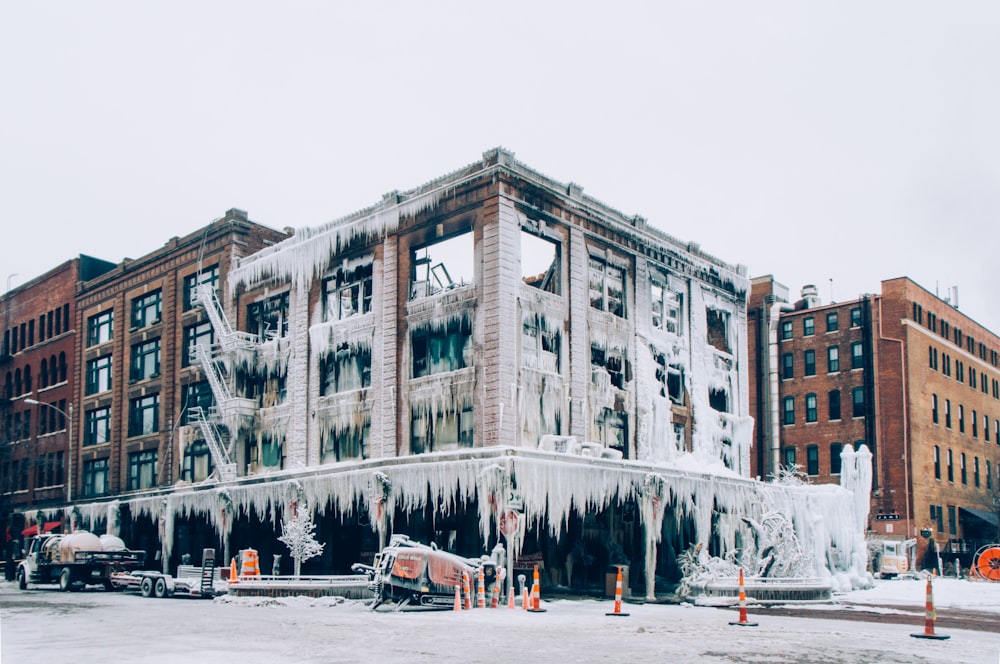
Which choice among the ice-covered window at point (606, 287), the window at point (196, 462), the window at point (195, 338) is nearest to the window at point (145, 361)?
the window at point (195, 338)

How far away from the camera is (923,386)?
6475 centimetres

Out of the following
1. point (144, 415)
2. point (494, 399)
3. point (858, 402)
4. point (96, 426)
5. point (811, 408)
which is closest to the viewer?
point (494, 399)

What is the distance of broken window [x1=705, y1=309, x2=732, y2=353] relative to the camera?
4828 cm

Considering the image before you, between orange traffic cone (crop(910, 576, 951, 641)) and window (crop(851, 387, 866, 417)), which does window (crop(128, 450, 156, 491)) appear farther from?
window (crop(851, 387, 866, 417))

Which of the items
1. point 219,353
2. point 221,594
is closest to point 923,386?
point 219,353

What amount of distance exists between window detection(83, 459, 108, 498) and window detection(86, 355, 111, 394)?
4.10 m

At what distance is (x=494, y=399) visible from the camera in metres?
34.8

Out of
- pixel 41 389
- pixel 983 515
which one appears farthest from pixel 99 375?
pixel 983 515

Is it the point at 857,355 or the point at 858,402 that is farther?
the point at 857,355

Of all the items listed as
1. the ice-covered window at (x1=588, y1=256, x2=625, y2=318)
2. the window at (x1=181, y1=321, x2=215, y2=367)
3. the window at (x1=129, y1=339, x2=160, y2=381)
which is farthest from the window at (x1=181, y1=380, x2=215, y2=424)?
the ice-covered window at (x1=588, y1=256, x2=625, y2=318)

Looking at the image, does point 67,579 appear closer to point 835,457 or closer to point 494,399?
point 494,399

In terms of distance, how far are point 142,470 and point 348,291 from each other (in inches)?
736

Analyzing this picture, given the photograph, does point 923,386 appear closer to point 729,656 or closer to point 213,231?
point 213,231

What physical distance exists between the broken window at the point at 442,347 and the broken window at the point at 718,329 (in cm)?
1610
